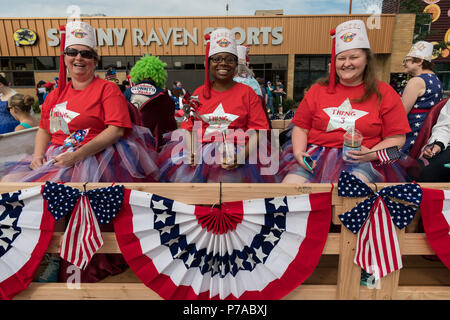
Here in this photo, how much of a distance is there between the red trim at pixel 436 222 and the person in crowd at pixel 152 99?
2.58 meters

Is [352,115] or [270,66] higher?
[270,66]

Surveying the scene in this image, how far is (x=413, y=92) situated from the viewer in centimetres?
290

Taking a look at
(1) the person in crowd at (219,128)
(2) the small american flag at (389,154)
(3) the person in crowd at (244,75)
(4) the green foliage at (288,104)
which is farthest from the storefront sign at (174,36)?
(2) the small american flag at (389,154)

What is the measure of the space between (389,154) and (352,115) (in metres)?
0.36

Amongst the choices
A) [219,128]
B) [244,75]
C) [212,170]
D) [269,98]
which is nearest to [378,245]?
[212,170]

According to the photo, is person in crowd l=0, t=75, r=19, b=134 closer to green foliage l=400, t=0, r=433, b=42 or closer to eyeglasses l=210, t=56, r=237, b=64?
eyeglasses l=210, t=56, r=237, b=64

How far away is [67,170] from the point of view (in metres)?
2.09

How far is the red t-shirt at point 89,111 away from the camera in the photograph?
85.2 inches

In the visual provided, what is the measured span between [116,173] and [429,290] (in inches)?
83.1

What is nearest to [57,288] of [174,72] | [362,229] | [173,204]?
[173,204]

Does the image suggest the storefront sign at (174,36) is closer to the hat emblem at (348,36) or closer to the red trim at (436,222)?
the hat emblem at (348,36)

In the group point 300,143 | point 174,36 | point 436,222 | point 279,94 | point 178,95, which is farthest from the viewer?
point 174,36

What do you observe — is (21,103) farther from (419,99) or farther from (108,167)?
(419,99)

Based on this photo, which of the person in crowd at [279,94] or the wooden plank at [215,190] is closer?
the wooden plank at [215,190]
